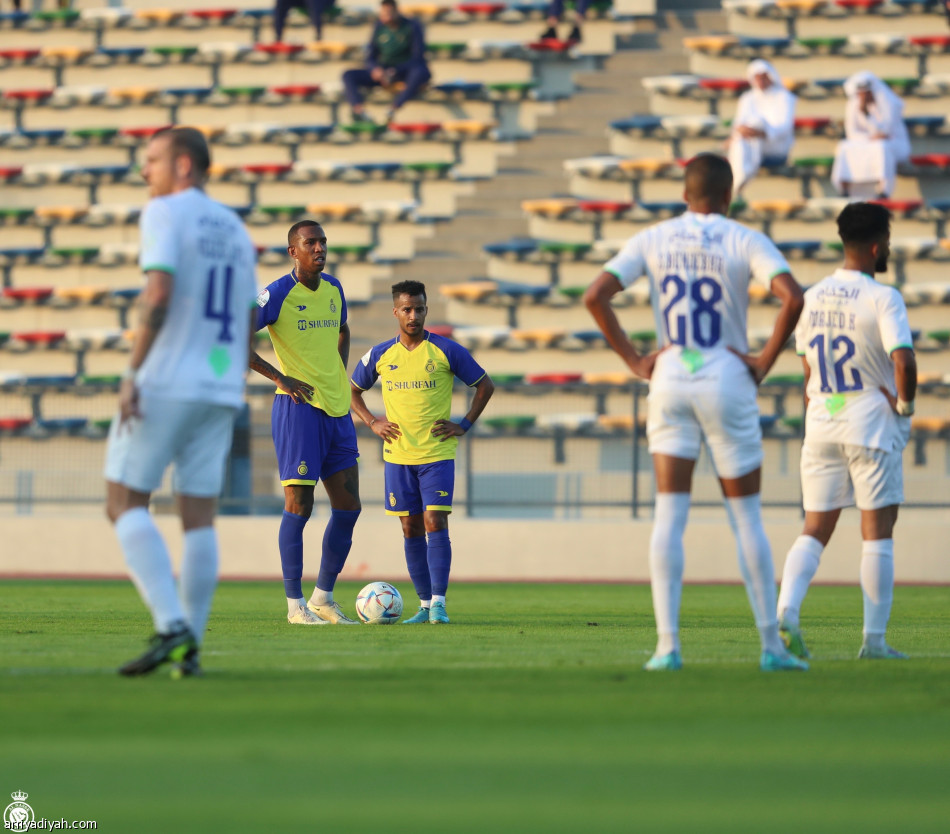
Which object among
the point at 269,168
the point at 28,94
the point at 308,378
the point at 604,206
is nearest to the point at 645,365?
the point at 308,378

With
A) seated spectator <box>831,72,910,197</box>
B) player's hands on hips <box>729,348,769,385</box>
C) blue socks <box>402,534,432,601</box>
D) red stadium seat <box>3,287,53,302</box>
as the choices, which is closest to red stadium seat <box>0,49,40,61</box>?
red stadium seat <box>3,287,53,302</box>

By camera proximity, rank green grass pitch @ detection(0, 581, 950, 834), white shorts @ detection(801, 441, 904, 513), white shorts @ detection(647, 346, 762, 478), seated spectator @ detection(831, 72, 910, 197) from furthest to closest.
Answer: seated spectator @ detection(831, 72, 910, 197)
white shorts @ detection(801, 441, 904, 513)
white shorts @ detection(647, 346, 762, 478)
green grass pitch @ detection(0, 581, 950, 834)

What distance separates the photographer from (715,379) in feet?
21.0

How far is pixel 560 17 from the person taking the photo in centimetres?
2500

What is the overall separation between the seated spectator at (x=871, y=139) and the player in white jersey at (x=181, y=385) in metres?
15.8

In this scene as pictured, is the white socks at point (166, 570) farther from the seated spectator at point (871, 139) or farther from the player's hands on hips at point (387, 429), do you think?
the seated spectator at point (871, 139)

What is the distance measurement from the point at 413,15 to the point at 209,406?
2065 cm

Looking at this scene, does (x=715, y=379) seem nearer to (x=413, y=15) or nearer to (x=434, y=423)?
(x=434, y=423)

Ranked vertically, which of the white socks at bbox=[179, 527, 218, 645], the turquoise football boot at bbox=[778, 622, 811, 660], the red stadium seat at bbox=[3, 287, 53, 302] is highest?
the red stadium seat at bbox=[3, 287, 53, 302]

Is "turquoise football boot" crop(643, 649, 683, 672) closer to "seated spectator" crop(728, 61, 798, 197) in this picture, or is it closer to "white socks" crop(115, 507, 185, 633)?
"white socks" crop(115, 507, 185, 633)

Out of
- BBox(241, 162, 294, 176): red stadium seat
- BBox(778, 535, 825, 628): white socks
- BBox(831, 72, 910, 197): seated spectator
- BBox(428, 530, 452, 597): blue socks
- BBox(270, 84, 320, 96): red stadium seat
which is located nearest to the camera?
BBox(778, 535, 825, 628): white socks

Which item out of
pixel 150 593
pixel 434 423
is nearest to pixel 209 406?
pixel 150 593

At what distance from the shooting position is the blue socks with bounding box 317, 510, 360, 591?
33.7 ft

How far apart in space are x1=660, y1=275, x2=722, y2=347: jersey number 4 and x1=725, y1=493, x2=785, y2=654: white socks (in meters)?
0.69
